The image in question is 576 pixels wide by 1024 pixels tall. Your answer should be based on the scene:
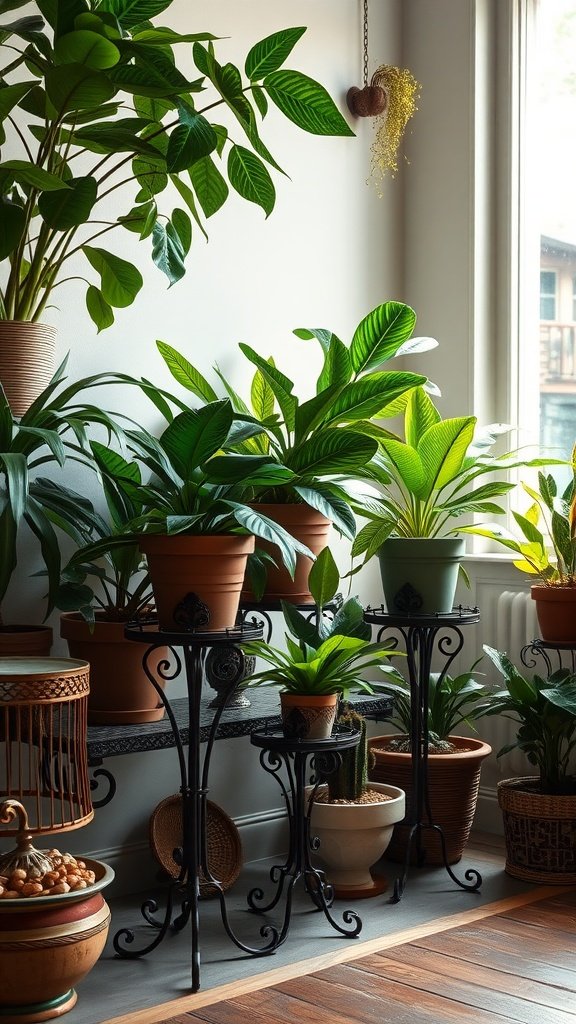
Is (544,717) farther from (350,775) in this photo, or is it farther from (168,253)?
(168,253)

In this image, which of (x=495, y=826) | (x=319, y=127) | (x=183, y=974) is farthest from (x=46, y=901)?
(x=495, y=826)

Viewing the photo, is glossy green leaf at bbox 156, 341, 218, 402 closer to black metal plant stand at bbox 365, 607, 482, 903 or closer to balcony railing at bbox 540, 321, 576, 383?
black metal plant stand at bbox 365, 607, 482, 903

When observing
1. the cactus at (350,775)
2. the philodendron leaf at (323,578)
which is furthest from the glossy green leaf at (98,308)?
the cactus at (350,775)

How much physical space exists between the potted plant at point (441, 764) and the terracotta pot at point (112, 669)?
876 mm

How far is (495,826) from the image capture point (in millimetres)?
3779

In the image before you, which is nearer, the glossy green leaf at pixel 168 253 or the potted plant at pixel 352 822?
the glossy green leaf at pixel 168 253

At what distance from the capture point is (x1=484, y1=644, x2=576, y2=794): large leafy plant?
10.7ft

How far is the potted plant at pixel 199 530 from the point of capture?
2471mm

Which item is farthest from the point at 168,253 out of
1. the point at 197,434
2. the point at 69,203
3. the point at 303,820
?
the point at 303,820

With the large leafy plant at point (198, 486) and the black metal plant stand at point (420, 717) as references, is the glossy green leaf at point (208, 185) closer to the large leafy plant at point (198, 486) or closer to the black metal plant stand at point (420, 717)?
the large leafy plant at point (198, 486)

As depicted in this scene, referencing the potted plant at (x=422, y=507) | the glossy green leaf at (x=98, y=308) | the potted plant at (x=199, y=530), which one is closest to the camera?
the potted plant at (x=199, y=530)

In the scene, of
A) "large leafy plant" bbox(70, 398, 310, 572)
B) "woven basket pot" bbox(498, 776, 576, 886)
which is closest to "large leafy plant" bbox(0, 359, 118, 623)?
"large leafy plant" bbox(70, 398, 310, 572)

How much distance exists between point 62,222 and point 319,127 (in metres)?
0.56

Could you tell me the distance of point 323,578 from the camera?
284 cm
